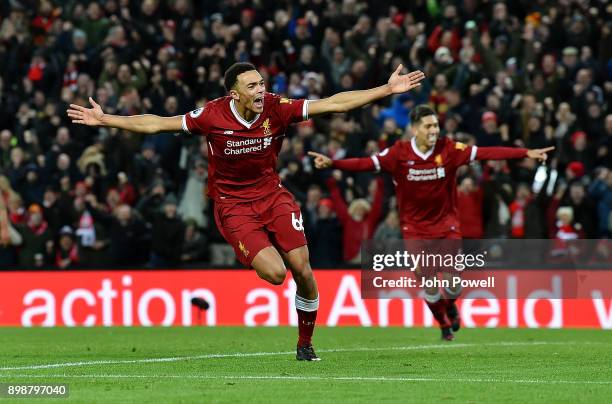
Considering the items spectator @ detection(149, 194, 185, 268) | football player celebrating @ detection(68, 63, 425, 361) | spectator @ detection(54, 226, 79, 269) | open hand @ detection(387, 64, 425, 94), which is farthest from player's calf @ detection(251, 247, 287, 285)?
spectator @ detection(54, 226, 79, 269)

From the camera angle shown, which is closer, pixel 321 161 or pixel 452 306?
pixel 321 161

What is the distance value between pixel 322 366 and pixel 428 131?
14.1ft

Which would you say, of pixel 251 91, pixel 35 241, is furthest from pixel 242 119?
pixel 35 241

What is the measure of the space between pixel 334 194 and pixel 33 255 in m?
5.16

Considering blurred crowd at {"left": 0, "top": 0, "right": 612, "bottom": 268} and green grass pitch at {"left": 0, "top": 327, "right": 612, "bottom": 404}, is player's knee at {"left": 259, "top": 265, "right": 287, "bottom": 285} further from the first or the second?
blurred crowd at {"left": 0, "top": 0, "right": 612, "bottom": 268}

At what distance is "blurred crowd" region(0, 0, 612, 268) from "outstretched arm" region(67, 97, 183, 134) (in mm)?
8597

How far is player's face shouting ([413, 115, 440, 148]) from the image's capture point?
15.9 metres

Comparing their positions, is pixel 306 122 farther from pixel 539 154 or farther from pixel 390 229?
pixel 539 154

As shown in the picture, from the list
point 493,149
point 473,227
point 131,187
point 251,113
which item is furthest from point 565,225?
point 251,113

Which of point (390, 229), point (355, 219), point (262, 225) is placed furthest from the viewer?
point (355, 219)

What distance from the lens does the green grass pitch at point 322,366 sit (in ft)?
33.6

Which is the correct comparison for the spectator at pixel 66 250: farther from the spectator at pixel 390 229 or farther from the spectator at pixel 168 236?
the spectator at pixel 390 229

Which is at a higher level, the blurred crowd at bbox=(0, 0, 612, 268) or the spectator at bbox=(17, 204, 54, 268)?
the blurred crowd at bbox=(0, 0, 612, 268)

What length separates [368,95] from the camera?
40.1ft
